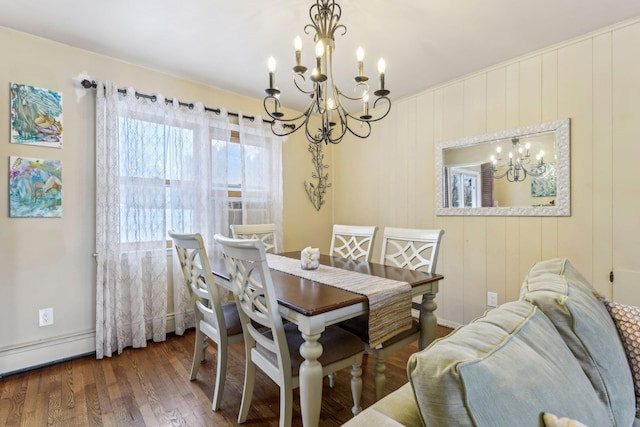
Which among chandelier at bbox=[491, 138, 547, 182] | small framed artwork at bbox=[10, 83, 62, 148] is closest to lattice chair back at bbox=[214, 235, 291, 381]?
small framed artwork at bbox=[10, 83, 62, 148]

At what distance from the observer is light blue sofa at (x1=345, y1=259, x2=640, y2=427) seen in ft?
1.69

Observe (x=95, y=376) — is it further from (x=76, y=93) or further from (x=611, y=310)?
(x=611, y=310)

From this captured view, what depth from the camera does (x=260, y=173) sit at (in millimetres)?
3250

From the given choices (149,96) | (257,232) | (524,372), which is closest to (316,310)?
(524,372)

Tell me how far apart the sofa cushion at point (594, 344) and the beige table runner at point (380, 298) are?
64 centimetres

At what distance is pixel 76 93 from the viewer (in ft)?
7.54

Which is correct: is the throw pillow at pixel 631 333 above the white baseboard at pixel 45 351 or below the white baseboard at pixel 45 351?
above

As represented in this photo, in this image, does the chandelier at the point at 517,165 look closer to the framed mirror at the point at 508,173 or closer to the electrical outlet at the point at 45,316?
the framed mirror at the point at 508,173

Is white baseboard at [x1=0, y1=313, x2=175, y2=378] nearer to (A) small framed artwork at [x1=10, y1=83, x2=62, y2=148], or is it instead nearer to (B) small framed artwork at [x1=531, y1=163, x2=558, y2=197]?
(A) small framed artwork at [x1=10, y1=83, x2=62, y2=148]

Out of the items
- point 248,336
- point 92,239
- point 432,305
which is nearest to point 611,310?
point 432,305

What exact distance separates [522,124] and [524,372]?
2.44 metres

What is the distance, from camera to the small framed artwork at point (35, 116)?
2074mm

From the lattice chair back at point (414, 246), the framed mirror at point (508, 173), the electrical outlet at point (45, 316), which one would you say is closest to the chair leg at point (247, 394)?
the lattice chair back at point (414, 246)

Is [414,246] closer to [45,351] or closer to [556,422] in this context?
[556,422]
